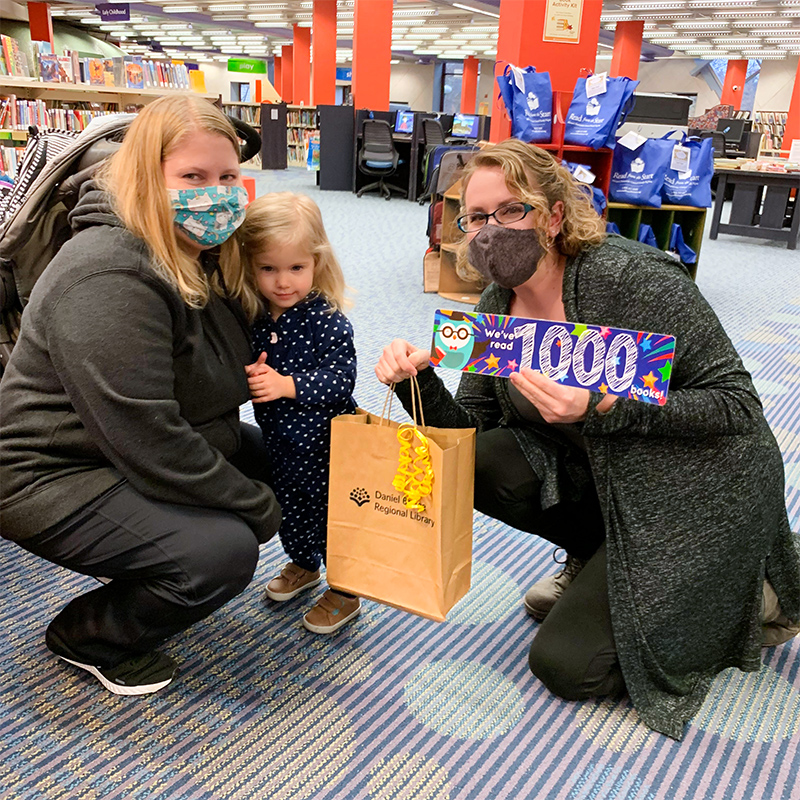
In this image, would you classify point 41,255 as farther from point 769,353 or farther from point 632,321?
point 769,353

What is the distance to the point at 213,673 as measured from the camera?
1.51m

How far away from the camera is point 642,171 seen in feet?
14.6

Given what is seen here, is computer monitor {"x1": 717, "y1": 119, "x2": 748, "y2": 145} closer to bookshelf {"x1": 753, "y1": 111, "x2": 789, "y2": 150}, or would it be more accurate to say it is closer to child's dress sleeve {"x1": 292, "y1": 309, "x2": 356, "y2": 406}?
bookshelf {"x1": 753, "y1": 111, "x2": 789, "y2": 150}

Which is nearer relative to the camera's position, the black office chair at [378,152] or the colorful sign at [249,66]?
the black office chair at [378,152]

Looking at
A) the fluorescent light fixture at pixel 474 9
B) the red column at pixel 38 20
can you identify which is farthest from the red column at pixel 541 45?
the red column at pixel 38 20

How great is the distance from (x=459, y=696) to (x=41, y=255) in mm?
1286

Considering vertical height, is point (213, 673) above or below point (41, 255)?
below

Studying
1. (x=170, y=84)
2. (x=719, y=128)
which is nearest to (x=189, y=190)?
(x=170, y=84)

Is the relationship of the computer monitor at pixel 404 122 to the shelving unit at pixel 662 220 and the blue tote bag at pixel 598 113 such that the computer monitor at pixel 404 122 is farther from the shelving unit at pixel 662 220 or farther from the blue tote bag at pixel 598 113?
the blue tote bag at pixel 598 113

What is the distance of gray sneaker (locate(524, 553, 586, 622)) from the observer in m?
1.74

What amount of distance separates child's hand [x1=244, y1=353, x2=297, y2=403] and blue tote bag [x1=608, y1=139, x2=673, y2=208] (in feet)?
11.9

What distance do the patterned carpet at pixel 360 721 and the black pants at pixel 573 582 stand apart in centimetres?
8

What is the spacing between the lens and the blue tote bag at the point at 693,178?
4.52 metres

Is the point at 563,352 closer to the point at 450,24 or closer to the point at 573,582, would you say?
the point at 573,582
